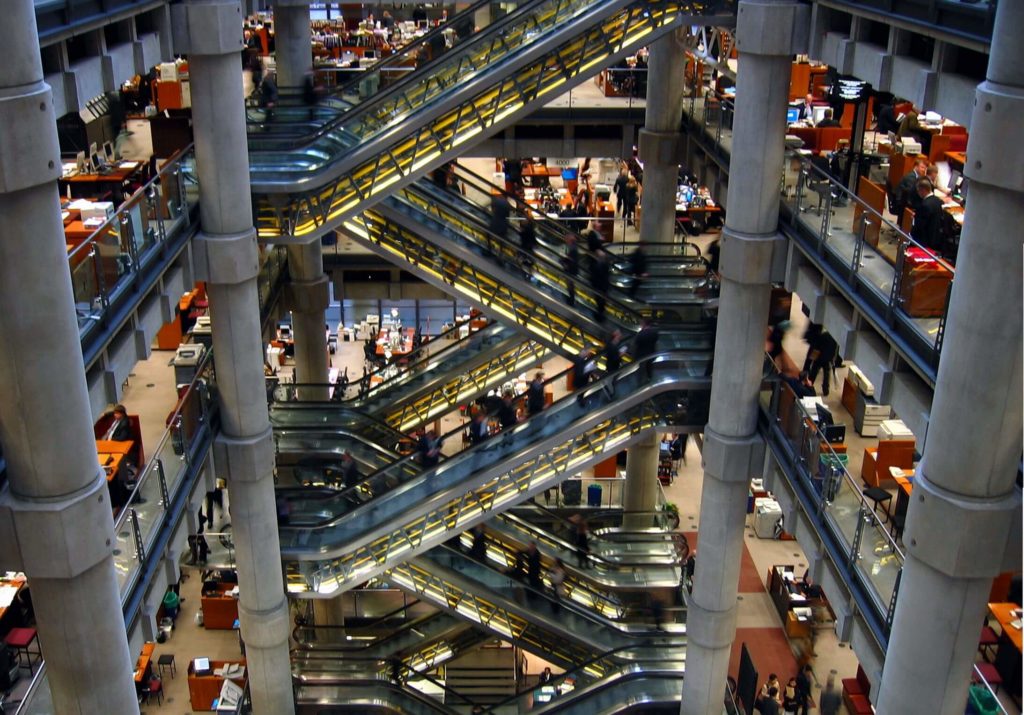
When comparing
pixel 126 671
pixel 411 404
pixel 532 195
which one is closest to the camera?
pixel 126 671

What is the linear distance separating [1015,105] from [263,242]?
28.9 ft

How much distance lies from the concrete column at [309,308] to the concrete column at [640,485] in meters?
5.65

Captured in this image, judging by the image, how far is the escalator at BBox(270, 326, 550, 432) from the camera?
57.3ft

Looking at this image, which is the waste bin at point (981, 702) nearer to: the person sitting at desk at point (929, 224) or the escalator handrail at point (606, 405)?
the person sitting at desk at point (929, 224)

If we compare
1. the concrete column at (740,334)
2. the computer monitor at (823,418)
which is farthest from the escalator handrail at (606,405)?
the computer monitor at (823,418)

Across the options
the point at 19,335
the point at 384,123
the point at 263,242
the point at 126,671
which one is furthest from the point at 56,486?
the point at 384,123

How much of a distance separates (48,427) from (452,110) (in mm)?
7196

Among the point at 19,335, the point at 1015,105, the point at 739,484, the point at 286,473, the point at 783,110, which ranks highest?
the point at 1015,105

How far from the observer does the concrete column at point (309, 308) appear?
1806cm

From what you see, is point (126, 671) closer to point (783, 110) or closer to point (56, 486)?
point (56, 486)

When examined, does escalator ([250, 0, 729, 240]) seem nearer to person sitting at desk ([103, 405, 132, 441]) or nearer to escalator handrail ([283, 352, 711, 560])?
escalator handrail ([283, 352, 711, 560])

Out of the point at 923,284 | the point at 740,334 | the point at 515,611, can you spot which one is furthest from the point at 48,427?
the point at 515,611

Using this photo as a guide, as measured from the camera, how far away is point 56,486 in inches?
283

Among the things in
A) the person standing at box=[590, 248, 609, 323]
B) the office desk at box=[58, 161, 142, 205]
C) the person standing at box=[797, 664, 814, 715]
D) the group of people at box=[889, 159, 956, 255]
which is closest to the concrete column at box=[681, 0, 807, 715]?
the group of people at box=[889, 159, 956, 255]
